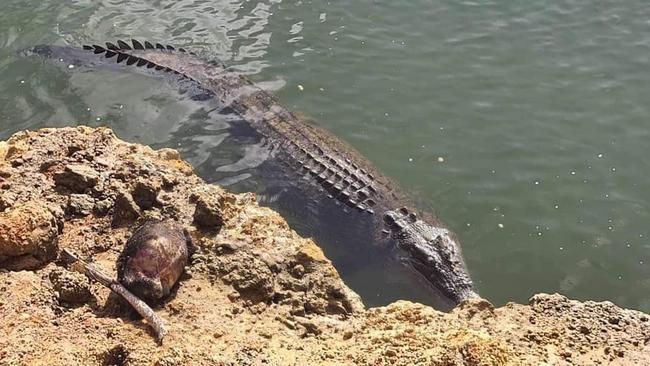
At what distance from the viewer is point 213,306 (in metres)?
4.24

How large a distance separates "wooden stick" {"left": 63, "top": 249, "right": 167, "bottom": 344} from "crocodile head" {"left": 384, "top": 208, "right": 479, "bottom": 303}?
3.16m

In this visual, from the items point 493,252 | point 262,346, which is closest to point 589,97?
point 493,252

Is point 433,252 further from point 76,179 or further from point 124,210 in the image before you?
point 76,179

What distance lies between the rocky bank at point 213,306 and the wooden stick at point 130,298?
0.19 ft

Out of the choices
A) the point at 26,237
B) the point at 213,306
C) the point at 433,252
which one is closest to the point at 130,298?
the point at 213,306

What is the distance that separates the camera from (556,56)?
9133 mm

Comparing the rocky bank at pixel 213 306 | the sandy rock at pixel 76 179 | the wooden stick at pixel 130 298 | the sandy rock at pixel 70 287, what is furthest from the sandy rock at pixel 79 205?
the sandy rock at pixel 70 287

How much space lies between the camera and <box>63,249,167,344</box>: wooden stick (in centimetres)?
382

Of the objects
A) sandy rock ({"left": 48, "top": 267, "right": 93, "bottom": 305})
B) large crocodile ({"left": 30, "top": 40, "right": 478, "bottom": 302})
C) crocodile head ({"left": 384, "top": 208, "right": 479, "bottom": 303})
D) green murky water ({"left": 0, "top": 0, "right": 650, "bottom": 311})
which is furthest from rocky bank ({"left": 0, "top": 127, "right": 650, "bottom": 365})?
green murky water ({"left": 0, "top": 0, "right": 650, "bottom": 311})

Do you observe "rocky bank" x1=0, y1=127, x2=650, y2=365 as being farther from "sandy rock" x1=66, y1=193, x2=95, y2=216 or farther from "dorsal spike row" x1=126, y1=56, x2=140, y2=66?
"dorsal spike row" x1=126, y1=56, x2=140, y2=66

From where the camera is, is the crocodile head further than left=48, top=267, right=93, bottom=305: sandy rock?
Yes

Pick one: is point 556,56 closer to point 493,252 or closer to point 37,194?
point 493,252

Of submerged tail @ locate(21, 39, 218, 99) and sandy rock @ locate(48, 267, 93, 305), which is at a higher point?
sandy rock @ locate(48, 267, 93, 305)

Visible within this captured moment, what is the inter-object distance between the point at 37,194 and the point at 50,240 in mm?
693
